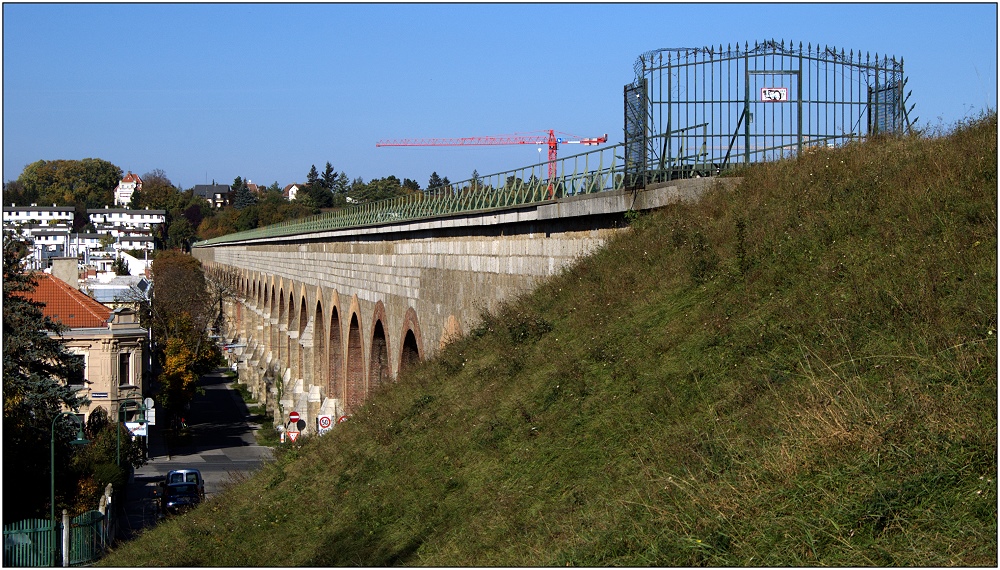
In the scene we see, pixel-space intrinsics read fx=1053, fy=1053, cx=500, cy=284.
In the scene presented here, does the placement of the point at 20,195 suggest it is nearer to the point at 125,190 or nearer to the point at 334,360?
the point at 125,190

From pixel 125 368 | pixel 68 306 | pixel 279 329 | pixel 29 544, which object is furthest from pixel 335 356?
Answer: pixel 29 544

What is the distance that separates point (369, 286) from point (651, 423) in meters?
19.3

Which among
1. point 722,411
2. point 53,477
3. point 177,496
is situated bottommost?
point 177,496

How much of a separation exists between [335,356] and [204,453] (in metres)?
8.12

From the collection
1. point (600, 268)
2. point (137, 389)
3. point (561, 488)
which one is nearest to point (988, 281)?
point (561, 488)

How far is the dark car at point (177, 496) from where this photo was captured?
78.1ft

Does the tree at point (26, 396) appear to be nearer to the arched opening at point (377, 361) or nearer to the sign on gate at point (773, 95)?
the arched opening at point (377, 361)

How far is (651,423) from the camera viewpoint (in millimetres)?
7598

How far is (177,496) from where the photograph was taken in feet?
79.7

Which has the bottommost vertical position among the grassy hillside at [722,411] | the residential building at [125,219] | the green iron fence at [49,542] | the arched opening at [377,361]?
the green iron fence at [49,542]

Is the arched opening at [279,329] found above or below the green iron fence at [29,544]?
above

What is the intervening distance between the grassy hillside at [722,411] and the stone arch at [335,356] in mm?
19061

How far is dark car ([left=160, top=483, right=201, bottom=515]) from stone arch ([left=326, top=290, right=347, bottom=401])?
7380mm

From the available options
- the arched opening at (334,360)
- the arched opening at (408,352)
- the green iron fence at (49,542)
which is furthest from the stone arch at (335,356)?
the green iron fence at (49,542)
